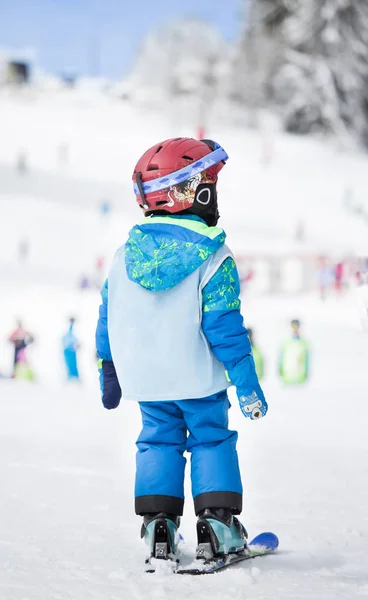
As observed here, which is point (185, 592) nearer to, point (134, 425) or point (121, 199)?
point (134, 425)

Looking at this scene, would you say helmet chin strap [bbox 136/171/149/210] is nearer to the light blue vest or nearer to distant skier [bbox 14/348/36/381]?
the light blue vest

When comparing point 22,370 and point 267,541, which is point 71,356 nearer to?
point 22,370

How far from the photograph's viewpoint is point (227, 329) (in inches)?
117

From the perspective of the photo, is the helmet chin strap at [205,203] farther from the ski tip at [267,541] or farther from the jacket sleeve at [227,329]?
the ski tip at [267,541]

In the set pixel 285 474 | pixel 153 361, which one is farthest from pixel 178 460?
pixel 285 474

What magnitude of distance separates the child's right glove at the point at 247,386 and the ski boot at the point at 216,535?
35 centimetres

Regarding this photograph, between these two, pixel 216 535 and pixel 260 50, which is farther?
pixel 260 50

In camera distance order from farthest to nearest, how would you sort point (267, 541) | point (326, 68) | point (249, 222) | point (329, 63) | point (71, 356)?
1. point (329, 63)
2. point (326, 68)
3. point (249, 222)
4. point (71, 356)
5. point (267, 541)

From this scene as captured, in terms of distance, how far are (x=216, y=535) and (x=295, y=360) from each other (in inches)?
369

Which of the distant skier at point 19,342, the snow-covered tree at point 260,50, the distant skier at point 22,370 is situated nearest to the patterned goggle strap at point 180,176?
the distant skier at point 22,370

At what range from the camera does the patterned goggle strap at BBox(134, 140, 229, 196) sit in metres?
3.16

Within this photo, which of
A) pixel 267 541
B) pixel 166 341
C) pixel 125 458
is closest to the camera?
pixel 166 341

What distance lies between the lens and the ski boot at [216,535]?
9.95ft

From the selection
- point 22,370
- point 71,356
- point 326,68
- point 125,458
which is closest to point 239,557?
point 125,458
